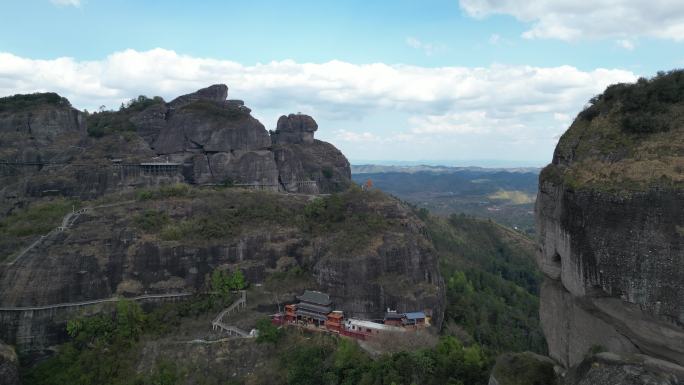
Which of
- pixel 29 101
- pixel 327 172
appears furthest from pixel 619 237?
pixel 29 101

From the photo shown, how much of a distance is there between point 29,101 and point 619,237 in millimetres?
66473

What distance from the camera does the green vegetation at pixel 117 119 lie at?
58.4m

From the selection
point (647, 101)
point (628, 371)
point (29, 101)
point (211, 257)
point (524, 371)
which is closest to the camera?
point (628, 371)

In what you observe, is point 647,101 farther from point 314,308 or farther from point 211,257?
point 211,257

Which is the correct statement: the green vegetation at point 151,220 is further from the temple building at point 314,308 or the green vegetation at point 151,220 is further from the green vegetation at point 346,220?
the temple building at point 314,308

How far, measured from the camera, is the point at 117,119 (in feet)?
203

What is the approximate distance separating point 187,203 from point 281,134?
32678mm

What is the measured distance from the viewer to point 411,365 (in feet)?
91.0

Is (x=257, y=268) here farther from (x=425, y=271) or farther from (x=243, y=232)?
(x=425, y=271)

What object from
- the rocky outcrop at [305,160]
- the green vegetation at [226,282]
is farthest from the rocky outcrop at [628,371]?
the rocky outcrop at [305,160]

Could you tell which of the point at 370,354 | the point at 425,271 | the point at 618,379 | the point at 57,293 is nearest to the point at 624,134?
the point at 618,379

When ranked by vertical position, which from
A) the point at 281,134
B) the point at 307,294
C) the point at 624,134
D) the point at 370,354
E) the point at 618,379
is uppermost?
the point at 281,134

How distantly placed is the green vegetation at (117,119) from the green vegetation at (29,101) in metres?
4.40

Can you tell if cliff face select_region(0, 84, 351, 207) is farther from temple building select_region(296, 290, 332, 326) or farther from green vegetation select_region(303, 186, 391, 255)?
temple building select_region(296, 290, 332, 326)
